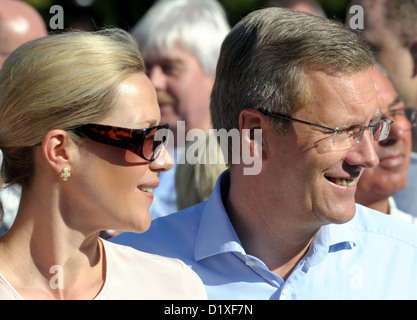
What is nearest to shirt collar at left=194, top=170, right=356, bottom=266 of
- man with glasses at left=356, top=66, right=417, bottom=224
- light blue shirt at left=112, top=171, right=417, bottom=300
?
light blue shirt at left=112, top=171, right=417, bottom=300

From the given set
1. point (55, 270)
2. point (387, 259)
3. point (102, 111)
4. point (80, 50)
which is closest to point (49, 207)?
point (55, 270)

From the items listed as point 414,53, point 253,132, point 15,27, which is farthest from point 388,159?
point 15,27

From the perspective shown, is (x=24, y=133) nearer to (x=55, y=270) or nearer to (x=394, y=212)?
(x=55, y=270)

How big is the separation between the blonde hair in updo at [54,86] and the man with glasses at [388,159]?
1941mm

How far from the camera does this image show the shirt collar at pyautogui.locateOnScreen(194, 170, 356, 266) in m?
2.78

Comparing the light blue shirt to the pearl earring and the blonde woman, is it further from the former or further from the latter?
the pearl earring

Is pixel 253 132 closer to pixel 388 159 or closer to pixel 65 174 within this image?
pixel 65 174

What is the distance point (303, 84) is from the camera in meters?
2.76

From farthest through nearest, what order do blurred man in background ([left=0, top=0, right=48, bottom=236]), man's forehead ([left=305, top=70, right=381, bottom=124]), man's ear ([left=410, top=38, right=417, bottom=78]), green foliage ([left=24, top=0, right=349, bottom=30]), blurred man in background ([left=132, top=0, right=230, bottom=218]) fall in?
green foliage ([left=24, top=0, right=349, bottom=30]) → blurred man in background ([left=132, top=0, right=230, bottom=218]) → man's ear ([left=410, top=38, right=417, bottom=78]) → blurred man in background ([left=0, top=0, right=48, bottom=236]) → man's forehead ([left=305, top=70, right=381, bottom=124])

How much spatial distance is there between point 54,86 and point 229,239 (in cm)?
99

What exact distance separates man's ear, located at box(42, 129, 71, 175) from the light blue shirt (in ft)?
2.27

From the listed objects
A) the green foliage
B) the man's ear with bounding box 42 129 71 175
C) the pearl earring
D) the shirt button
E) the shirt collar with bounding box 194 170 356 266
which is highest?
the man's ear with bounding box 42 129 71 175

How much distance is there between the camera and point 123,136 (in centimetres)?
231

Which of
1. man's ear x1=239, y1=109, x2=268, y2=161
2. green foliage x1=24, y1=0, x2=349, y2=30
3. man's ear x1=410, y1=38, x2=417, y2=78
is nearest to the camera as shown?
man's ear x1=239, y1=109, x2=268, y2=161
